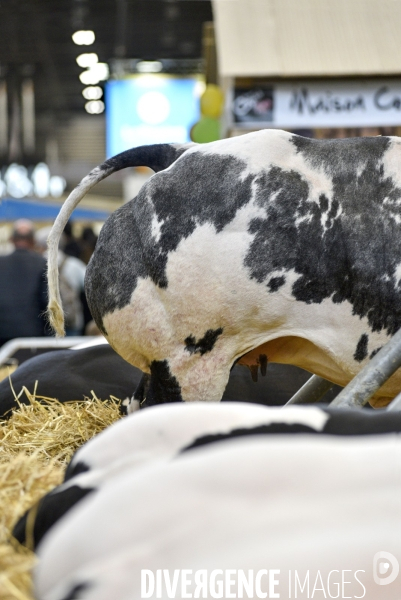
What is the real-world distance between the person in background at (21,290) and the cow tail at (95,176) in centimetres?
288

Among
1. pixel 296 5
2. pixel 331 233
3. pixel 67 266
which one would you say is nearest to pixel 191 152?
pixel 331 233

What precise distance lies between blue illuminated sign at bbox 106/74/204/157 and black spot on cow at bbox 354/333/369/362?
30.5ft

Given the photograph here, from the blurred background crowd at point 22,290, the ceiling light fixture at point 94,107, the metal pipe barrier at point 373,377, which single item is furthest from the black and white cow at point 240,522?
the ceiling light fixture at point 94,107

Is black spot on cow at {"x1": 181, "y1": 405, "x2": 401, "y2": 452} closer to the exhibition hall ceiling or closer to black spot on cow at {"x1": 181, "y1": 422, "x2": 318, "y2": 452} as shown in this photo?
black spot on cow at {"x1": 181, "y1": 422, "x2": 318, "y2": 452}

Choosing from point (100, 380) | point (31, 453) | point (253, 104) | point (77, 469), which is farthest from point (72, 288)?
point (77, 469)

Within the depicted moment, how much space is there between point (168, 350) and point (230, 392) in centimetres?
77

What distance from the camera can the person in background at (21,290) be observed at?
484cm

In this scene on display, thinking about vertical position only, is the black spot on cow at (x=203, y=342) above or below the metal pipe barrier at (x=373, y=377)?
below

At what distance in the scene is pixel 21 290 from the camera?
4.85 m

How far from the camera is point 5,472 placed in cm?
106

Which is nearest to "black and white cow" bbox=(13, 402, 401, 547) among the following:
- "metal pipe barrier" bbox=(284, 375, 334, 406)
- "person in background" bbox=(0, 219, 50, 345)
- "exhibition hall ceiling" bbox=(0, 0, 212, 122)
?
"metal pipe barrier" bbox=(284, 375, 334, 406)

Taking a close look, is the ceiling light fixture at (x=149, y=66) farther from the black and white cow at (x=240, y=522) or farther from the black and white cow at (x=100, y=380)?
the black and white cow at (x=240, y=522)

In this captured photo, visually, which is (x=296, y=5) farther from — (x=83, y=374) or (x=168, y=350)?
(x=168, y=350)

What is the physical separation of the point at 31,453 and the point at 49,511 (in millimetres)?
975
